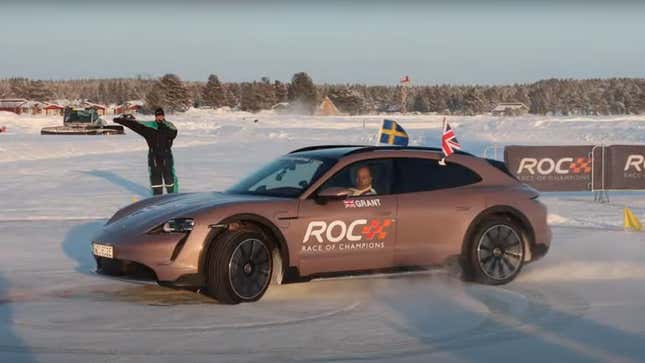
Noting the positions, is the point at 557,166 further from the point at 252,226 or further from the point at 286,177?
the point at 252,226

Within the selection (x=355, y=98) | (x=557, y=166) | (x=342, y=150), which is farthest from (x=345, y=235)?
(x=355, y=98)

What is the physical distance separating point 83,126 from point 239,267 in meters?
49.7

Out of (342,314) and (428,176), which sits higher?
(428,176)

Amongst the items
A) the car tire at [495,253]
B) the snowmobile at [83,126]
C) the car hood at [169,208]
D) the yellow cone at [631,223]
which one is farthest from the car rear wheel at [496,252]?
the snowmobile at [83,126]

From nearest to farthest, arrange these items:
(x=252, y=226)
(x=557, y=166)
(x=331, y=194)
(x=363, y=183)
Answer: (x=252, y=226) → (x=331, y=194) → (x=363, y=183) → (x=557, y=166)

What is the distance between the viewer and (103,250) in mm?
8898

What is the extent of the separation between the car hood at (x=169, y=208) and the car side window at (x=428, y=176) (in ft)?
4.74

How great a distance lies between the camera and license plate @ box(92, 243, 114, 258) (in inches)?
345

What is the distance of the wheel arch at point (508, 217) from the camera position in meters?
9.95

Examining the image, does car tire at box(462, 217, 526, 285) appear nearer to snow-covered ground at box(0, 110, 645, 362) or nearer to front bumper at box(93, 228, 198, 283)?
snow-covered ground at box(0, 110, 645, 362)

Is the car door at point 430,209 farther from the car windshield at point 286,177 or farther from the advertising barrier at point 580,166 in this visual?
the advertising barrier at point 580,166

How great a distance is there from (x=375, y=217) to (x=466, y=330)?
209 cm

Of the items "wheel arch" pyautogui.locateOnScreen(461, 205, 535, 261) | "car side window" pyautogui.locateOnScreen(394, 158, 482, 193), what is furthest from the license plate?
"wheel arch" pyautogui.locateOnScreen(461, 205, 535, 261)

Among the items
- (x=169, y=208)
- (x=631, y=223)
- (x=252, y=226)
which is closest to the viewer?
(x=252, y=226)
